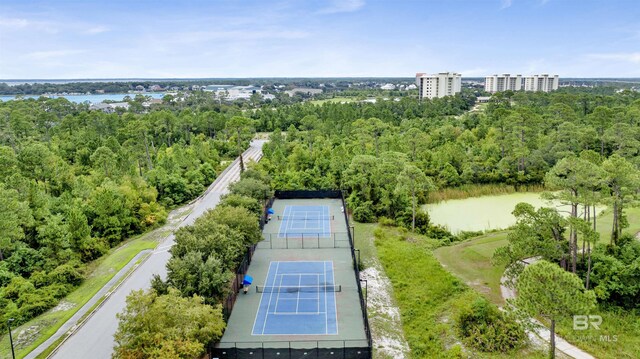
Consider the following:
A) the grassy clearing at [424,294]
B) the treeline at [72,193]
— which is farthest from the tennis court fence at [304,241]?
the treeline at [72,193]

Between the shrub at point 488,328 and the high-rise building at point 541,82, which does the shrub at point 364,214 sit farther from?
the high-rise building at point 541,82

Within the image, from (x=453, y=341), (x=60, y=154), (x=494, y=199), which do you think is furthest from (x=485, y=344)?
(x=60, y=154)

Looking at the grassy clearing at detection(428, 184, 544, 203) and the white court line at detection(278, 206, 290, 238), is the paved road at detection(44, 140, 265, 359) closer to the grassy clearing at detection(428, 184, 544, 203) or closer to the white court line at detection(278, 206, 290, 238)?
the white court line at detection(278, 206, 290, 238)

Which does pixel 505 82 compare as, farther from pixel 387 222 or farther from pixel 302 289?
pixel 302 289

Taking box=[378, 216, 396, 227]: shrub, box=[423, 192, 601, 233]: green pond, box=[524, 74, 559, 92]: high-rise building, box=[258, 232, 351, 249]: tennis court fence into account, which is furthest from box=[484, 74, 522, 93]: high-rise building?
box=[258, 232, 351, 249]: tennis court fence

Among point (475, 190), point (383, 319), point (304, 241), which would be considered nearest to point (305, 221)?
point (304, 241)

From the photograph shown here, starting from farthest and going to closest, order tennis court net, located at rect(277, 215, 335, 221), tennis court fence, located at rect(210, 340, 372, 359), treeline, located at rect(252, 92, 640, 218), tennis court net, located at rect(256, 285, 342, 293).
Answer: treeline, located at rect(252, 92, 640, 218) < tennis court net, located at rect(277, 215, 335, 221) < tennis court net, located at rect(256, 285, 342, 293) < tennis court fence, located at rect(210, 340, 372, 359)

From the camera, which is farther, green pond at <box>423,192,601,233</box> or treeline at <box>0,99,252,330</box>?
green pond at <box>423,192,601,233</box>
